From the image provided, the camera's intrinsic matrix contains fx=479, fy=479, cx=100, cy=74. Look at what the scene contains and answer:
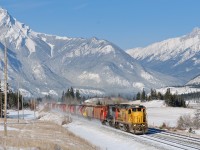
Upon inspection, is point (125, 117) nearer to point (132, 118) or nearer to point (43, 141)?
point (132, 118)

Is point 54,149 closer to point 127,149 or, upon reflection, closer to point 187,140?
point 127,149

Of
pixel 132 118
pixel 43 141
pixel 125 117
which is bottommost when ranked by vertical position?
pixel 43 141

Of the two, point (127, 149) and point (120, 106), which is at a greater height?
point (120, 106)

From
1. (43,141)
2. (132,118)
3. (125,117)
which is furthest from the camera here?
(125,117)

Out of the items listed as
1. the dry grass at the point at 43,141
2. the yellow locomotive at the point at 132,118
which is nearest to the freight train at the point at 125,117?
the yellow locomotive at the point at 132,118

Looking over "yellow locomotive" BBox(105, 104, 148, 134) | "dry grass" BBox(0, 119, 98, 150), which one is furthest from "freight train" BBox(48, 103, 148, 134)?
"dry grass" BBox(0, 119, 98, 150)

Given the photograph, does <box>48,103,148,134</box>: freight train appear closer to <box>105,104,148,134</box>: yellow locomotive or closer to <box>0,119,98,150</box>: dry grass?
<box>105,104,148,134</box>: yellow locomotive

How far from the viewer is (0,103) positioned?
129875mm

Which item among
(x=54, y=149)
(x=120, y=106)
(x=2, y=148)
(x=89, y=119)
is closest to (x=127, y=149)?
(x=54, y=149)

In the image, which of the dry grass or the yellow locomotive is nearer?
the dry grass

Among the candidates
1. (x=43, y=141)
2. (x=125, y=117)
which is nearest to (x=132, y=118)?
(x=125, y=117)

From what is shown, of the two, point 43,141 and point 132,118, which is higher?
point 132,118

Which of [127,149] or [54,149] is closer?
[54,149]

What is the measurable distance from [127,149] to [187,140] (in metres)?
7.54
